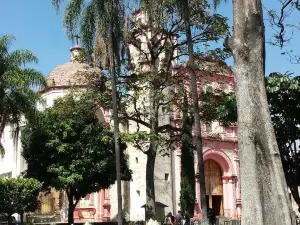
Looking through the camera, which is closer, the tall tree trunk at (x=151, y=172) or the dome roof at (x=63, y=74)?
the tall tree trunk at (x=151, y=172)

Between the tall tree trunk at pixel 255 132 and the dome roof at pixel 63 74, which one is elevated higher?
the dome roof at pixel 63 74

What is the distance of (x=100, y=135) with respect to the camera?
84.5ft

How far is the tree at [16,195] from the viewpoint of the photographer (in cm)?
2245

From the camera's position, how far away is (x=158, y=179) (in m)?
32.6

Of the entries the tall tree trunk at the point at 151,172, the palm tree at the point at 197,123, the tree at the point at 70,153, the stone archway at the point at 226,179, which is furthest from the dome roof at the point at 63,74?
the palm tree at the point at 197,123

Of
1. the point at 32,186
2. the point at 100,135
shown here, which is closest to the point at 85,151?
the point at 100,135

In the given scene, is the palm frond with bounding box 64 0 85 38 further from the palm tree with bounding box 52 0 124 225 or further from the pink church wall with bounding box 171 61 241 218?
the pink church wall with bounding box 171 61 241 218

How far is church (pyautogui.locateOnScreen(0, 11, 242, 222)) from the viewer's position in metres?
32.9

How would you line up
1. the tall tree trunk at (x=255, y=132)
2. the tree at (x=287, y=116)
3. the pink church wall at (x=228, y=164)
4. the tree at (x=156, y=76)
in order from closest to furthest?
1. the tall tree trunk at (x=255, y=132)
2. the tree at (x=287, y=116)
3. the tree at (x=156, y=76)
4. the pink church wall at (x=228, y=164)

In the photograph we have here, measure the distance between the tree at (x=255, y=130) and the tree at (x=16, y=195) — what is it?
55.8 ft

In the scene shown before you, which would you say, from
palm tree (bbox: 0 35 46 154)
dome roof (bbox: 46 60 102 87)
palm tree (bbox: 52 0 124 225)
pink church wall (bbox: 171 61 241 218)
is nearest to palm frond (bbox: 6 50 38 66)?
palm tree (bbox: 0 35 46 154)

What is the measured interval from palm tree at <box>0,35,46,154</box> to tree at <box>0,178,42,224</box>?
273 centimetres

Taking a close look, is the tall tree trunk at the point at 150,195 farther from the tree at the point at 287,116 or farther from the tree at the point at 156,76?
the tree at the point at 287,116

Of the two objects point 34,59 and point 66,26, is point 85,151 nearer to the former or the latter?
point 34,59
